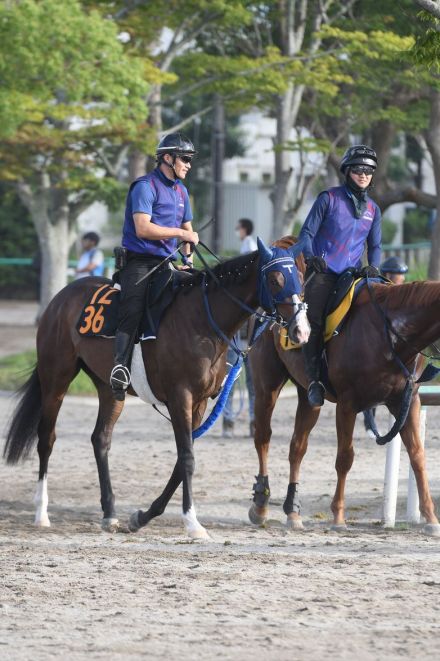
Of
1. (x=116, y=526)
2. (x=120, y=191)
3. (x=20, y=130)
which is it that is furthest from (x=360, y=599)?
(x=120, y=191)

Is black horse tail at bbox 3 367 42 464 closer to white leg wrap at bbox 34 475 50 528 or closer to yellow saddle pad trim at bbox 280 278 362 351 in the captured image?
white leg wrap at bbox 34 475 50 528

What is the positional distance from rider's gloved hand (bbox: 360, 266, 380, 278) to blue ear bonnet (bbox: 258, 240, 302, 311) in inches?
35.5

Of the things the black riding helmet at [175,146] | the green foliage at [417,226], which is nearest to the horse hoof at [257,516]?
the black riding helmet at [175,146]

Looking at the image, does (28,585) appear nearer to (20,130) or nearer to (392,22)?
(20,130)

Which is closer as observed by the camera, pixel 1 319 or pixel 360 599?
pixel 360 599

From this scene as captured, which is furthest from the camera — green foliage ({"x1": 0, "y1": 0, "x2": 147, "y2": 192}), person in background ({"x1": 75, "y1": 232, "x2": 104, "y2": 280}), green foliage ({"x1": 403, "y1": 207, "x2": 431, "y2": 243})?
green foliage ({"x1": 403, "y1": 207, "x2": 431, "y2": 243})

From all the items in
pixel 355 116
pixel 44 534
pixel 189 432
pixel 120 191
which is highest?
pixel 355 116

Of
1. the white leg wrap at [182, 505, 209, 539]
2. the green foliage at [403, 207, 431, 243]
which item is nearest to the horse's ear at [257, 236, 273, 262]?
the white leg wrap at [182, 505, 209, 539]

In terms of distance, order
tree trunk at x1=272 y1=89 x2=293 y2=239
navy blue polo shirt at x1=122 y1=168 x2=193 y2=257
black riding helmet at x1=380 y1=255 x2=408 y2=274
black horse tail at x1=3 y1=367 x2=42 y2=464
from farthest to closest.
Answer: tree trunk at x1=272 y1=89 x2=293 y2=239 → black riding helmet at x1=380 y1=255 x2=408 y2=274 → black horse tail at x1=3 y1=367 x2=42 y2=464 → navy blue polo shirt at x1=122 y1=168 x2=193 y2=257

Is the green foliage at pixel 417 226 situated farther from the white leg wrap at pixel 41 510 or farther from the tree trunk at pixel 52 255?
the white leg wrap at pixel 41 510

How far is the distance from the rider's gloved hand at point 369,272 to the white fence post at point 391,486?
131 cm

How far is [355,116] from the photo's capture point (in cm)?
2727

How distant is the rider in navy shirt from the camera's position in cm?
1006

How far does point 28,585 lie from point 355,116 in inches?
799
